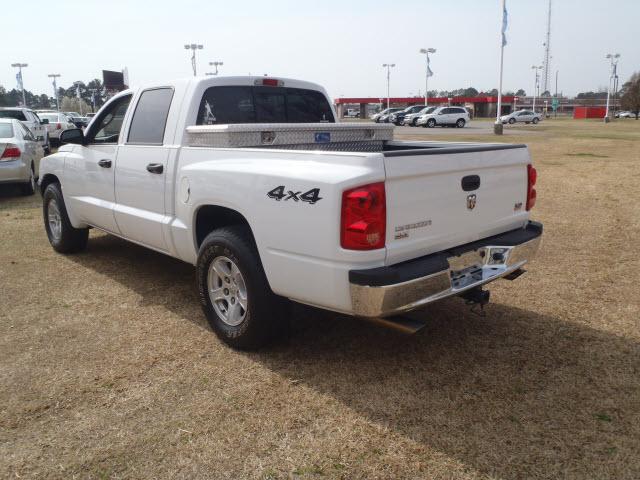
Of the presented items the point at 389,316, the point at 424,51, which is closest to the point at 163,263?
the point at 389,316

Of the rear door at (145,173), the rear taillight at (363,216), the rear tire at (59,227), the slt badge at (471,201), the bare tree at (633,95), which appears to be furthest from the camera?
the bare tree at (633,95)

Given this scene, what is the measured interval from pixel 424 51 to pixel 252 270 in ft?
218

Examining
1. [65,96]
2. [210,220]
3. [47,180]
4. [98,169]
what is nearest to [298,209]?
[210,220]

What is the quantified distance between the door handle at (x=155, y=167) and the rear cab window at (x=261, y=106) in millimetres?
467

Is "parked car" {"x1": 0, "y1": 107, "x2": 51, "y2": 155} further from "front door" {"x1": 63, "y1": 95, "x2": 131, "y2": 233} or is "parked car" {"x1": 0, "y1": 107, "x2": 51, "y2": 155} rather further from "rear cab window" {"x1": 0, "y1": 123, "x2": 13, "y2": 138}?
"front door" {"x1": 63, "y1": 95, "x2": 131, "y2": 233}

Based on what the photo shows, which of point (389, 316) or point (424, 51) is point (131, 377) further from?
point (424, 51)

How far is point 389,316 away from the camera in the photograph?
3.37 meters

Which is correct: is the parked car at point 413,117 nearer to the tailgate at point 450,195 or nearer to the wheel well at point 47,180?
the wheel well at point 47,180

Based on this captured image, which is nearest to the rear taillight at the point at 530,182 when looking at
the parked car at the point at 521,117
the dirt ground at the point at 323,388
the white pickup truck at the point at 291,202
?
the white pickup truck at the point at 291,202

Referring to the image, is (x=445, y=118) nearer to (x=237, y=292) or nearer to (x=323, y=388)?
A: (x=237, y=292)

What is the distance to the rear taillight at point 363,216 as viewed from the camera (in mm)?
3041

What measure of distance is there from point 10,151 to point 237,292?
8.54 m

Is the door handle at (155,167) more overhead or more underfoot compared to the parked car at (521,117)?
more underfoot

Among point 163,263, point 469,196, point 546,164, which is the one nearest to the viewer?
point 469,196
